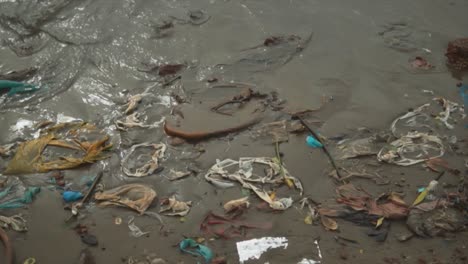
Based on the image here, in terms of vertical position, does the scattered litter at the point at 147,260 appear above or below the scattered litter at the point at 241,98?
below

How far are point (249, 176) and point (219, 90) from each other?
1.34 meters

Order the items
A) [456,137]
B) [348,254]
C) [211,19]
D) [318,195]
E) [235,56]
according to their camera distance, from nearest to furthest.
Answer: [348,254]
[318,195]
[456,137]
[235,56]
[211,19]

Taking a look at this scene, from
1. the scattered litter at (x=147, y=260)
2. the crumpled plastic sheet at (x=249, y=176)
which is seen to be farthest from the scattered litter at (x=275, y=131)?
the scattered litter at (x=147, y=260)

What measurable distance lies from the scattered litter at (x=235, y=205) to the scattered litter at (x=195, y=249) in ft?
1.32

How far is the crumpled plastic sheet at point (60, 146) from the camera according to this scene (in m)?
3.77

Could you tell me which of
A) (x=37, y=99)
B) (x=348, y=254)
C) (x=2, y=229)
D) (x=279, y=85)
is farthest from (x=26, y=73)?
(x=348, y=254)

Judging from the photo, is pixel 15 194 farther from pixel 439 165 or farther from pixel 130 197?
pixel 439 165

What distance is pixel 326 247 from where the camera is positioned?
3.20 metres

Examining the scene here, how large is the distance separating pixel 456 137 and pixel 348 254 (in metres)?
1.86

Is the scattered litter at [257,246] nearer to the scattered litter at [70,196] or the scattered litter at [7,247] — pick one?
the scattered litter at [70,196]

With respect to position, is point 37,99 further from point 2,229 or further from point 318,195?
point 318,195

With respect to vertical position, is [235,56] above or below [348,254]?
above

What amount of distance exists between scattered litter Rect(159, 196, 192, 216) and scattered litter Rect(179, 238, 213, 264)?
0.29m

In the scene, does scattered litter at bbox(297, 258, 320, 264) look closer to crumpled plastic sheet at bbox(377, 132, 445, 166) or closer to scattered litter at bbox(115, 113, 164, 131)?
crumpled plastic sheet at bbox(377, 132, 445, 166)
